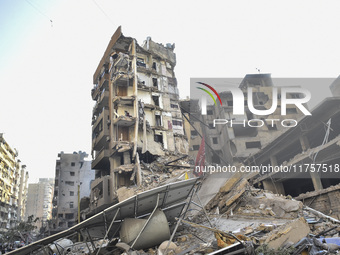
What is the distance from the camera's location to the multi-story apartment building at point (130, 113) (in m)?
28.5

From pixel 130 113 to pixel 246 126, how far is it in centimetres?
1952

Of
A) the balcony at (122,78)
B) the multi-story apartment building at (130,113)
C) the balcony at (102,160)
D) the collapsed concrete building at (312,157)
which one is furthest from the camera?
the balcony at (122,78)

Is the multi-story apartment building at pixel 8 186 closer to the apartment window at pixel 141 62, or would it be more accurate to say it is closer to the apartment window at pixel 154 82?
the apartment window at pixel 141 62

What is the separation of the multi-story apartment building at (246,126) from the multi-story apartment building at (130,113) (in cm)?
786

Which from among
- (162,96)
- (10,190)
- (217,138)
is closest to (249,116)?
(217,138)

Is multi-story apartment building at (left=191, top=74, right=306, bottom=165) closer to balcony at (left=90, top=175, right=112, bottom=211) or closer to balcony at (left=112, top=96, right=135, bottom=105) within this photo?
balcony at (left=112, top=96, right=135, bottom=105)

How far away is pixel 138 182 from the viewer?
2609 cm

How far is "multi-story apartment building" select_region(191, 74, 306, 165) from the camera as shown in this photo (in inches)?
1516

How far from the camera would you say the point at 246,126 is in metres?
41.0

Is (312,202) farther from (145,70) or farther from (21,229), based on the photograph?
(21,229)

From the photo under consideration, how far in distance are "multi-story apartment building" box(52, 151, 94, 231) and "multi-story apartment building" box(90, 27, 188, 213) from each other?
67.7 ft

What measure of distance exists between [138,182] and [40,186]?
74942mm

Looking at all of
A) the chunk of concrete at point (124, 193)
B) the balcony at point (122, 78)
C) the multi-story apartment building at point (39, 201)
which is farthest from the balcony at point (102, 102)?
the multi-story apartment building at point (39, 201)

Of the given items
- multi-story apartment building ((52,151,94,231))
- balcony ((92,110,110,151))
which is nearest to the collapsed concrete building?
balcony ((92,110,110,151))
